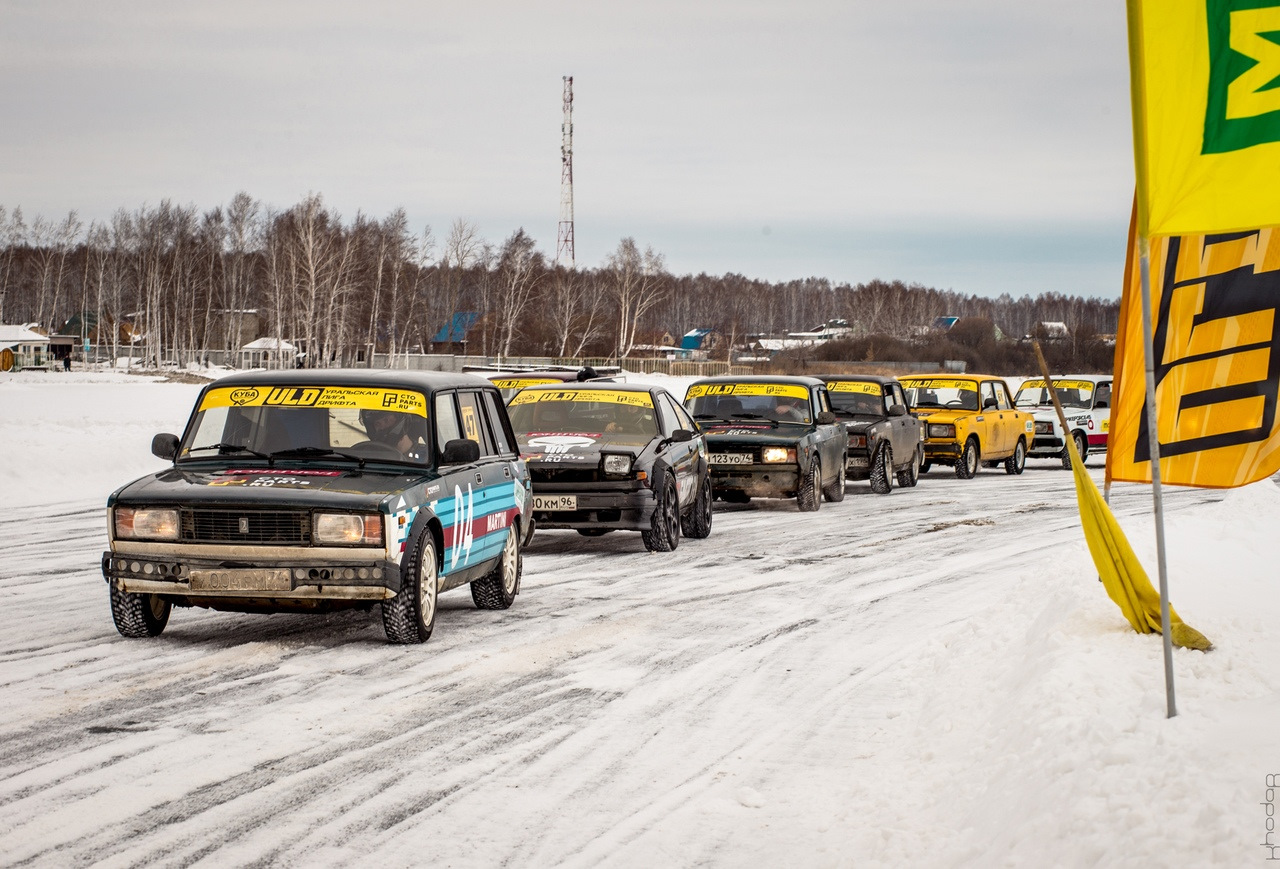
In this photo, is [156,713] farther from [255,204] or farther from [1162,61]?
[255,204]

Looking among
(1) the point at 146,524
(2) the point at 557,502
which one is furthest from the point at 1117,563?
(2) the point at 557,502

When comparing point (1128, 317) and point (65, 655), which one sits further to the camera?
point (65, 655)

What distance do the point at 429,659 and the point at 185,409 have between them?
28906 millimetres

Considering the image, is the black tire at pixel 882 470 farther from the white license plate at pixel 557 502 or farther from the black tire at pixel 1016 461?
the white license plate at pixel 557 502

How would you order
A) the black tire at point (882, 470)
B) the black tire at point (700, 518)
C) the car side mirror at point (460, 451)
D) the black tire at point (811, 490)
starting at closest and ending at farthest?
the car side mirror at point (460, 451) → the black tire at point (700, 518) → the black tire at point (811, 490) → the black tire at point (882, 470)

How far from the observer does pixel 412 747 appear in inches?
231

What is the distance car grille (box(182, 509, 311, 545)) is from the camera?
756 centimetres

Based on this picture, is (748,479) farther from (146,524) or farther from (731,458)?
(146,524)

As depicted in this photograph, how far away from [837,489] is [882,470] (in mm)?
2056

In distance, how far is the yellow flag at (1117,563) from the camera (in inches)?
Answer: 232

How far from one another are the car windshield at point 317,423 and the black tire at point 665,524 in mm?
4460

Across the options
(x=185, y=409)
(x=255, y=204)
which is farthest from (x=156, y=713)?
(x=255, y=204)

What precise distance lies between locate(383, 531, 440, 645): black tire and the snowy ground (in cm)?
14

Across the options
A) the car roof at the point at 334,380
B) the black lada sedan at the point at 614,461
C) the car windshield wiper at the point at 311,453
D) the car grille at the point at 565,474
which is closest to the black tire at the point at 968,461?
the black lada sedan at the point at 614,461
